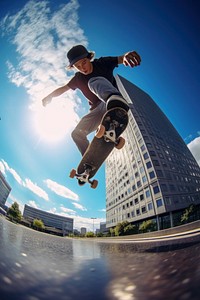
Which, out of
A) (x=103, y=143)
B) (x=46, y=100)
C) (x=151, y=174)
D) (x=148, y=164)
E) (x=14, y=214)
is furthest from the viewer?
(x=148, y=164)

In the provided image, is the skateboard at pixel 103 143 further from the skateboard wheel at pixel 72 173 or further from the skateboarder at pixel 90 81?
the skateboarder at pixel 90 81

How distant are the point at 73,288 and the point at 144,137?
1260 inches

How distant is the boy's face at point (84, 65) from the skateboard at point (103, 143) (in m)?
0.98

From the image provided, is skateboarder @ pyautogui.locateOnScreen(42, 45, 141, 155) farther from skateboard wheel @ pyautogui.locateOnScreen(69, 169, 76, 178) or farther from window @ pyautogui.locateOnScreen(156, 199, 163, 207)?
window @ pyautogui.locateOnScreen(156, 199, 163, 207)

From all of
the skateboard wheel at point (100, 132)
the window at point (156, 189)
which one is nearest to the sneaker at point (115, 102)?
the skateboard wheel at point (100, 132)

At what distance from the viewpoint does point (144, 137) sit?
3097cm

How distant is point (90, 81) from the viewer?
2143 millimetres

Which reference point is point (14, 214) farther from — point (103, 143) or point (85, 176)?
point (103, 143)

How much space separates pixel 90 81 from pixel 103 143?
0.90m

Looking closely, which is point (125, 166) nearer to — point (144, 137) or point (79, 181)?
point (144, 137)

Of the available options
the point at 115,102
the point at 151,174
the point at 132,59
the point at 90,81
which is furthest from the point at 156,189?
the point at 115,102

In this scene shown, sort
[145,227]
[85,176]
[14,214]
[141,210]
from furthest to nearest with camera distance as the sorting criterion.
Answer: [141,210] < [145,227] < [14,214] < [85,176]

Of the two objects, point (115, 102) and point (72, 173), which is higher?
point (115, 102)

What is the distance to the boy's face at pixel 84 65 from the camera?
2201mm
